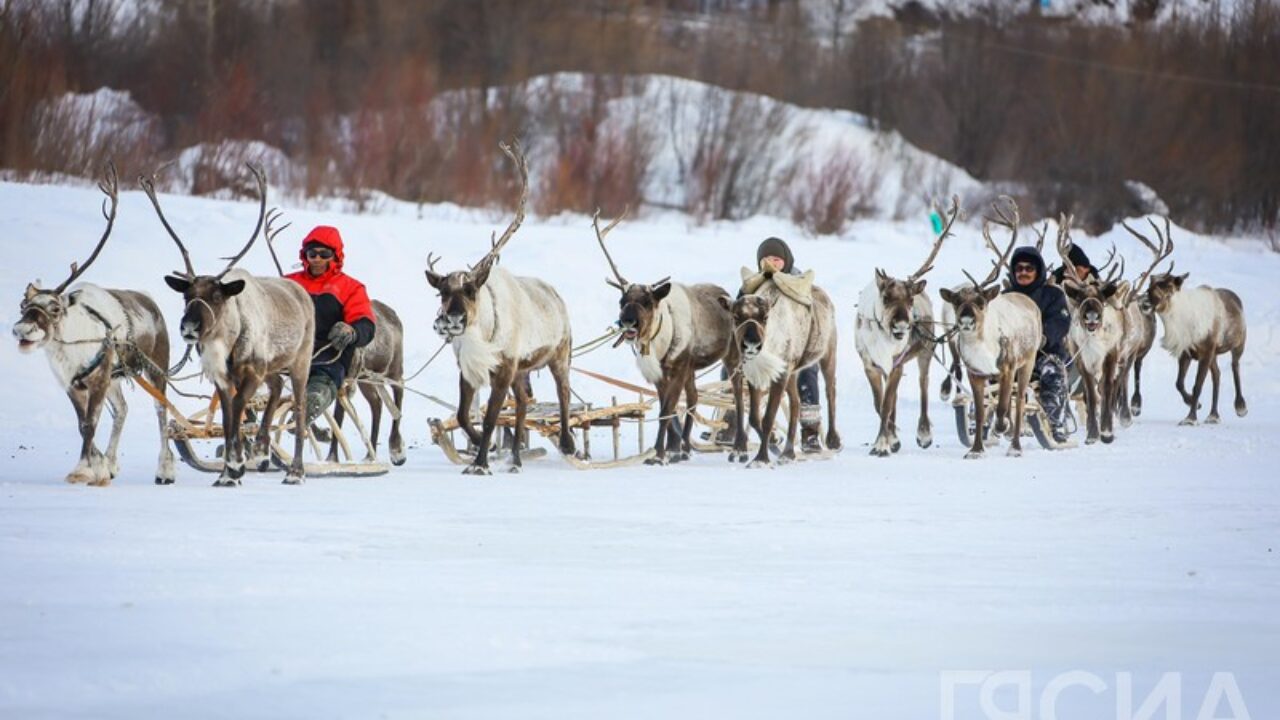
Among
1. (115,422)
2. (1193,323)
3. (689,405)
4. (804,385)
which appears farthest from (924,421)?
(115,422)

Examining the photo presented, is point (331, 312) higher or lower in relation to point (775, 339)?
higher

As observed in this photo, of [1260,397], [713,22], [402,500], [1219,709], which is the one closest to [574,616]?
[1219,709]

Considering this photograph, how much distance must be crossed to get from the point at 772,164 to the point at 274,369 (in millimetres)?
27265

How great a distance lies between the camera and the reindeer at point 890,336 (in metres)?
14.1

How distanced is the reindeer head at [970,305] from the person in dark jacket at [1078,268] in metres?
2.99

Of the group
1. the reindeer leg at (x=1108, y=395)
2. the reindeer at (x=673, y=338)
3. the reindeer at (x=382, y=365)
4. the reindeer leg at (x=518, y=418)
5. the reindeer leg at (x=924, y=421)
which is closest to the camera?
the reindeer leg at (x=518, y=418)

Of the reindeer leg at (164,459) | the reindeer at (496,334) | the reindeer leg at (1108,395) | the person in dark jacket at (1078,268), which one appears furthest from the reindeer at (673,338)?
the person in dark jacket at (1078,268)

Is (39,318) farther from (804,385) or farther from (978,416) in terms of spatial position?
(978,416)

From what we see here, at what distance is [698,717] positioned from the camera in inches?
210

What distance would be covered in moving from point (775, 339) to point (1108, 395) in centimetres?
499

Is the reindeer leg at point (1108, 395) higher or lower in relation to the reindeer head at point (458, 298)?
lower

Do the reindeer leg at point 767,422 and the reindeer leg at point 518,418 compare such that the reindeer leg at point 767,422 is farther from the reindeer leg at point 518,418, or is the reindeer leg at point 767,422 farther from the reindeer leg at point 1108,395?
the reindeer leg at point 1108,395

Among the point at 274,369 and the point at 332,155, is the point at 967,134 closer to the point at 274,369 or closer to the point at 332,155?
the point at 332,155

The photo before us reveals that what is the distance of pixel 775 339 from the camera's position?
43.7ft
